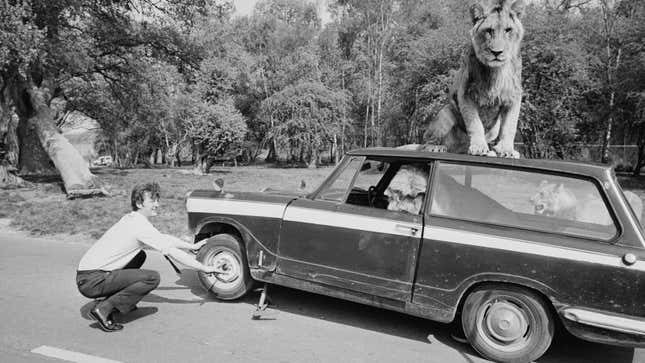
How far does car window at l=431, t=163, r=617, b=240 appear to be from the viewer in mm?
3574

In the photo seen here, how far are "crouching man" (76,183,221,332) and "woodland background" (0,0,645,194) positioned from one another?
333 inches

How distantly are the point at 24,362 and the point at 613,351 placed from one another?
16.4 ft

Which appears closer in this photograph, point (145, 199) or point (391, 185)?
point (145, 199)

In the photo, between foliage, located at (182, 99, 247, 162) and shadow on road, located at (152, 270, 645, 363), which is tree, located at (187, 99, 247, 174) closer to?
foliage, located at (182, 99, 247, 162)

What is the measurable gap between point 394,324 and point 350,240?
109 centimetres

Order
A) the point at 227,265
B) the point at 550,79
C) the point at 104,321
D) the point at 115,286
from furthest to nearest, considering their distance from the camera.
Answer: the point at 550,79, the point at 227,265, the point at 115,286, the point at 104,321

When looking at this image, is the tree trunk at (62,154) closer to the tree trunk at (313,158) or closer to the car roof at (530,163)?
the car roof at (530,163)

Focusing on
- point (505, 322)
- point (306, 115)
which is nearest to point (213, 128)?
point (306, 115)

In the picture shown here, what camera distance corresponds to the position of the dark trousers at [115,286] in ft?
13.1

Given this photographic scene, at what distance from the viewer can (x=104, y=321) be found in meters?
3.92

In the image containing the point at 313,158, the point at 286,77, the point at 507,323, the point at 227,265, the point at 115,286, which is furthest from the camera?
the point at 286,77

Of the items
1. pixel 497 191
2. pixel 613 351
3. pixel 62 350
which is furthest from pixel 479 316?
pixel 62 350

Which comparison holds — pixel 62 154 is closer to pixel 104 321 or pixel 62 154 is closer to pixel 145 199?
pixel 145 199

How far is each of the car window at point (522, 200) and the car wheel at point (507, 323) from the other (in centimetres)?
60
